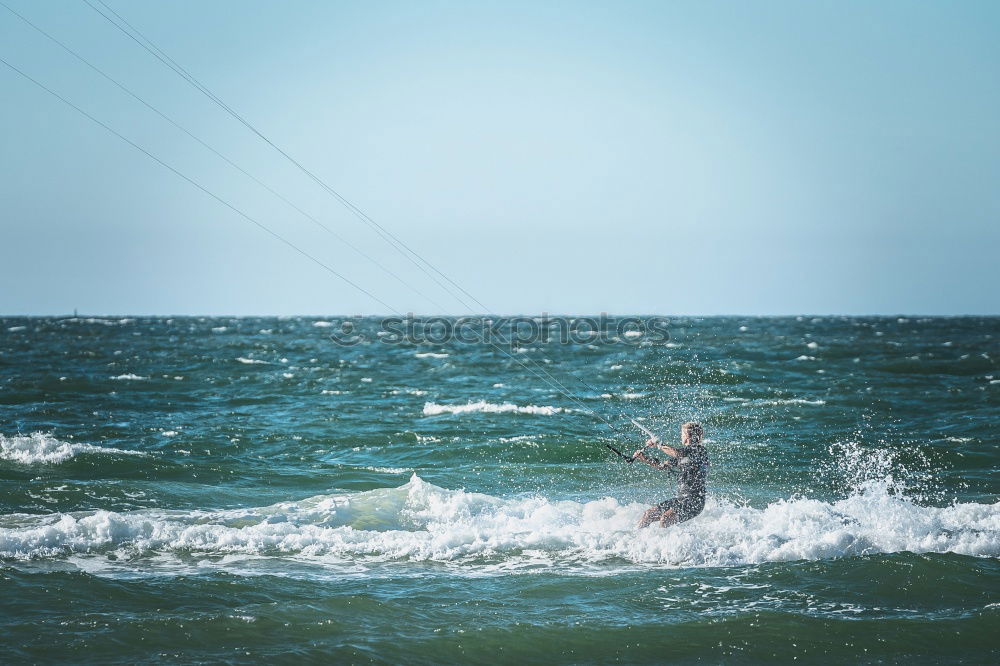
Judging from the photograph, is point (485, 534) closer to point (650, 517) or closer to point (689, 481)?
point (650, 517)

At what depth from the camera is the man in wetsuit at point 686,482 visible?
38.4ft

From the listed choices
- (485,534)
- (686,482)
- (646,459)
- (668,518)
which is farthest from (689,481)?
(485,534)

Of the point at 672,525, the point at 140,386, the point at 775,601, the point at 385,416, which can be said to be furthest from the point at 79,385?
the point at 775,601

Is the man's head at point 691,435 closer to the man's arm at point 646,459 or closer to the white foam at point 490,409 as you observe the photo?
the man's arm at point 646,459

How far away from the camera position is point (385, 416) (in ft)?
81.9

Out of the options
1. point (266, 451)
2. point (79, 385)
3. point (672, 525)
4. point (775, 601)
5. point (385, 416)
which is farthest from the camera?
point (79, 385)

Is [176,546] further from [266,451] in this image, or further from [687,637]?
[266,451]

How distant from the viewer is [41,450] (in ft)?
58.8

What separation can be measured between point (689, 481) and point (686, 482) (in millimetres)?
43

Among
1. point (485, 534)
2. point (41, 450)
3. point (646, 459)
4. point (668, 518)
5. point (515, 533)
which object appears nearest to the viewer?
point (646, 459)

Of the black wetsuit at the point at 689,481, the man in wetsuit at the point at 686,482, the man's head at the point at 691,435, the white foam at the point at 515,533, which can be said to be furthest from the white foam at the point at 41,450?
the man's head at the point at 691,435

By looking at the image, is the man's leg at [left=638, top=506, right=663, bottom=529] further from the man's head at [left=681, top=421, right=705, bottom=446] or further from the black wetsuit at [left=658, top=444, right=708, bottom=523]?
the man's head at [left=681, top=421, right=705, bottom=446]

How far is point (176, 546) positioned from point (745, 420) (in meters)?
16.4

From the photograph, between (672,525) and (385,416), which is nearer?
(672,525)
